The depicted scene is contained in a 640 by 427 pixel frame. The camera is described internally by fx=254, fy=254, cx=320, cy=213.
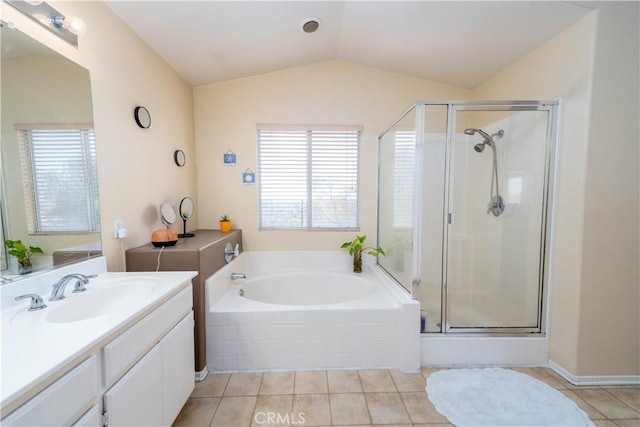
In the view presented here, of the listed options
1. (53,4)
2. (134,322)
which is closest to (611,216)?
(134,322)

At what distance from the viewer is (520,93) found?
2.13m

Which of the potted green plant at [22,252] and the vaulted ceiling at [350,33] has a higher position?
the vaulted ceiling at [350,33]

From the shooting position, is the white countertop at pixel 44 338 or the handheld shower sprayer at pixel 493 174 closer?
the white countertop at pixel 44 338

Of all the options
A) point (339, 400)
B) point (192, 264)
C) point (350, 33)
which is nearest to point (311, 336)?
point (339, 400)

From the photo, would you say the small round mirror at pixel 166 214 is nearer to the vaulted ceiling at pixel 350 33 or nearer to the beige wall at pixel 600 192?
the vaulted ceiling at pixel 350 33

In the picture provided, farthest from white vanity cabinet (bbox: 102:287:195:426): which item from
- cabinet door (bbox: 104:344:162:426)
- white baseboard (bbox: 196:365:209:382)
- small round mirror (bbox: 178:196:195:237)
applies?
small round mirror (bbox: 178:196:195:237)

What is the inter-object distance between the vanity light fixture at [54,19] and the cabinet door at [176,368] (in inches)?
62.9

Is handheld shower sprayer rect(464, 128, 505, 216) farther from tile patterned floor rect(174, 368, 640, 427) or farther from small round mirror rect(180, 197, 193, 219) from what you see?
small round mirror rect(180, 197, 193, 219)

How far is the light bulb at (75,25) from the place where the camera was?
129 cm

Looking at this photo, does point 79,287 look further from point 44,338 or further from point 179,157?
point 179,157

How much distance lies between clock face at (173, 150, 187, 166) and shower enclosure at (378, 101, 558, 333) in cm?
201

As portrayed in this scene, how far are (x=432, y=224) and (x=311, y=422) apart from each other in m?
1.53

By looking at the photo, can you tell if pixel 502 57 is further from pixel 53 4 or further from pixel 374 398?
pixel 53 4

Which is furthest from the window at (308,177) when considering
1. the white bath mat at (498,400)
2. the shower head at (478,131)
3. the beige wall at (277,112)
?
the white bath mat at (498,400)
